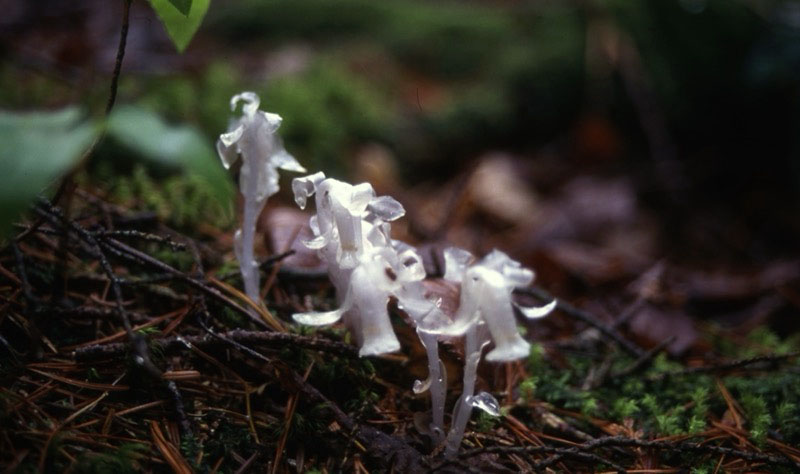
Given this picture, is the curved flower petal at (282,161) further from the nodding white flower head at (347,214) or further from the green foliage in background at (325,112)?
the green foliage in background at (325,112)

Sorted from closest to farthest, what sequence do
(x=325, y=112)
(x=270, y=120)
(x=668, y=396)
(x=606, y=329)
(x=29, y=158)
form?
1. (x=29, y=158)
2. (x=270, y=120)
3. (x=668, y=396)
4. (x=606, y=329)
5. (x=325, y=112)

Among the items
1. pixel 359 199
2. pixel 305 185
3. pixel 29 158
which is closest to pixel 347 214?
pixel 359 199

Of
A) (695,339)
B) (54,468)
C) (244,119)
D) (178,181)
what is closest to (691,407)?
(695,339)

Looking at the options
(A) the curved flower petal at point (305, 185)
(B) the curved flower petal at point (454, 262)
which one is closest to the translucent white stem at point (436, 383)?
(B) the curved flower petal at point (454, 262)

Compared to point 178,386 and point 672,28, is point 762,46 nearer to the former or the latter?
point 672,28

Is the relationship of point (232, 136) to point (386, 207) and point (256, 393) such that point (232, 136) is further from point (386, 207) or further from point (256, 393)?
point (256, 393)

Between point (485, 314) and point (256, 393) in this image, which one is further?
point (256, 393)

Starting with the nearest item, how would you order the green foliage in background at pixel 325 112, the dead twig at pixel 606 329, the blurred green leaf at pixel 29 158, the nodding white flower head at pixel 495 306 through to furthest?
the blurred green leaf at pixel 29 158, the nodding white flower head at pixel 495 306, the dead twig at pixel 606 329, the green foliage in background at pixel 325 112

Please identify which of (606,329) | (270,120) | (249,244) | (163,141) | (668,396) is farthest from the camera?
(606,329)

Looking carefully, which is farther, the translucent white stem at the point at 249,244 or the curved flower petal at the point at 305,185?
the translucent white stem at the point at 249,244
